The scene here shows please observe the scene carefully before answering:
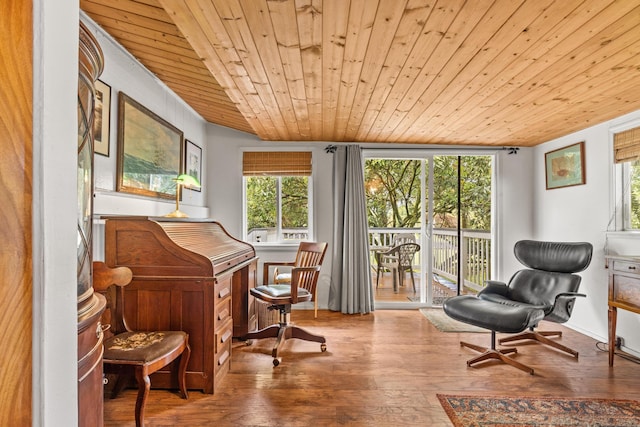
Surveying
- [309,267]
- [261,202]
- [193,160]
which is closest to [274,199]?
[261,202]

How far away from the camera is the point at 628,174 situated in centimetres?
289

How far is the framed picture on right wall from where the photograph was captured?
10.9 ft

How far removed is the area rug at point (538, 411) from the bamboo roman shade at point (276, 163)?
2.95 meters

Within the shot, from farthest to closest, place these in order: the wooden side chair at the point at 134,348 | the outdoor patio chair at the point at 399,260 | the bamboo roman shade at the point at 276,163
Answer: the outdoor patio chair at the point at 399,260 → the bamboo roman shade at the point at 276,163 → the wooden side chair at the point at 134,348

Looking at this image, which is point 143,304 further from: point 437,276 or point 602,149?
point 437,276

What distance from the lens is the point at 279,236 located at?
4.22 meters

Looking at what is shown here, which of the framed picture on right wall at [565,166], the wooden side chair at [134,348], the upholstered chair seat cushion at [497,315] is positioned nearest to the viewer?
the wooden side chair at [134,348]

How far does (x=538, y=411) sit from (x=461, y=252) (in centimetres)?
343

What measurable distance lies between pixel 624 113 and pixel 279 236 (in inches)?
149

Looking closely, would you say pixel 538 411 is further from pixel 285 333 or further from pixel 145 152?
pixel 145 152

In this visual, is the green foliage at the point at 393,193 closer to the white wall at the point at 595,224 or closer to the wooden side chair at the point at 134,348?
the white wall at the point at 595,224

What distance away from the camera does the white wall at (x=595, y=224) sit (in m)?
2.83

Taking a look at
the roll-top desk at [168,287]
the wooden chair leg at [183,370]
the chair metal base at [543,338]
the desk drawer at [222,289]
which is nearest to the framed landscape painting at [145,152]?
the roll-top desk at [168,287]

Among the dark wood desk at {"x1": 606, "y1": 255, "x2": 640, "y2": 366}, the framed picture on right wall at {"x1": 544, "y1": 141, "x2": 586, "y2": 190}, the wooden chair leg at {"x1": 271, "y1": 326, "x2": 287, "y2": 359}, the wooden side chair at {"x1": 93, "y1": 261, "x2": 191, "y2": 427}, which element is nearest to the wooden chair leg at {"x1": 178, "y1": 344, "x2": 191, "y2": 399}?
the wooden side chair at {"x1": 93, "y1": 261, "x2": 191, "y2": 427}
